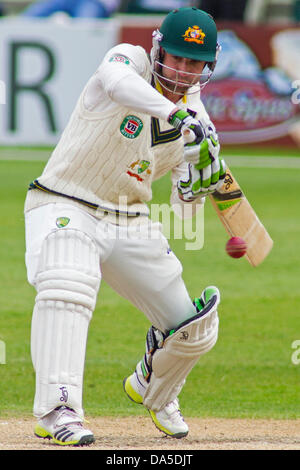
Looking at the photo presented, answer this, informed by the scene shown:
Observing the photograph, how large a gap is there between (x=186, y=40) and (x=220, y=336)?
11.3 ft

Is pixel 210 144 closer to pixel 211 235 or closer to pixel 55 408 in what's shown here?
pixel 55 408

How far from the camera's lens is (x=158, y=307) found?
4.56m

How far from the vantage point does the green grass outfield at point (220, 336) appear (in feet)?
19.1

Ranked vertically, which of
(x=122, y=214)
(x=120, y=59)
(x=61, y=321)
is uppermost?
(x=120, y=59)

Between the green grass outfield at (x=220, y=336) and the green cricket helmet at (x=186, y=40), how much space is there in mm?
2062

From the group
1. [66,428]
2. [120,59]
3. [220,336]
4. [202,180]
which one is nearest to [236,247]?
[202,180]

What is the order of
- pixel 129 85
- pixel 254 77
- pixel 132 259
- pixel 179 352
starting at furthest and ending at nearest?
pixel 254 77, pixel 179 352, pixel 132 259, pixel 129 85

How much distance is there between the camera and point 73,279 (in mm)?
4160

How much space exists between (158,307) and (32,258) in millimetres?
674

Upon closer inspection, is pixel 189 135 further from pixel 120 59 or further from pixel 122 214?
pixel 122 214

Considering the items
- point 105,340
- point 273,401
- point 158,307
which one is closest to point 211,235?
point 105,340

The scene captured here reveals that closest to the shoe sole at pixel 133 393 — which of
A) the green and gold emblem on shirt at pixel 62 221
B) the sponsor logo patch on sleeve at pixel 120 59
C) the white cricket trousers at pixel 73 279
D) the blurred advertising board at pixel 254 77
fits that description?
the white cricket trousers at pixel 73 279

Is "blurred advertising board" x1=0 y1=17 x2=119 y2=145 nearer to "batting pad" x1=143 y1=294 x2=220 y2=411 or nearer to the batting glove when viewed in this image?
"batting pad" x1=143 y1=294 x2=220 y2=411

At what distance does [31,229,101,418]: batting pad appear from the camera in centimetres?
415
